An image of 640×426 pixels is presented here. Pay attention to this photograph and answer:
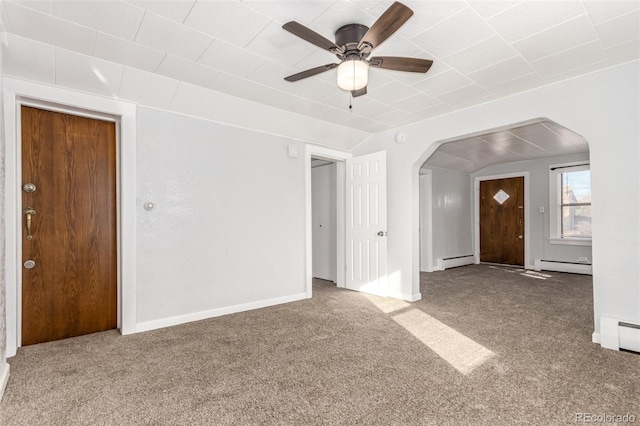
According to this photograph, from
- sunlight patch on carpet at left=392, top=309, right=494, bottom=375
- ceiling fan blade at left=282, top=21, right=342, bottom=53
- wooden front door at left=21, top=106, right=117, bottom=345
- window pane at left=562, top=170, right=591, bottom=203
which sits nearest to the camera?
ceiling fan blade at left=282, top=21, right=342, bottom=53

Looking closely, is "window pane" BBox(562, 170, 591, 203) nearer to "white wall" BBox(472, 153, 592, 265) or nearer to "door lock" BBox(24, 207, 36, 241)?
"white wall" BBox(472, 153, 592, 265)

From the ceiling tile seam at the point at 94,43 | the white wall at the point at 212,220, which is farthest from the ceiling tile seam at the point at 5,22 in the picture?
the white wall at the point at 212,220

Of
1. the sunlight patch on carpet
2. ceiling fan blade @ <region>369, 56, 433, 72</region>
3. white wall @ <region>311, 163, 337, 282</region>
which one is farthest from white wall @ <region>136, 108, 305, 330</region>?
ceiling fan blade @ <region>369, 56, 433, 72</region>

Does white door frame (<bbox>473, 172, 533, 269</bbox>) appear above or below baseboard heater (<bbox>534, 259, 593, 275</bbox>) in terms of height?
above

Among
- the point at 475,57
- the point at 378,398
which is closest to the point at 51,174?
the point at 378,398

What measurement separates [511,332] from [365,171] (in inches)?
105

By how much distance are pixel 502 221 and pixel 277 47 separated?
6.99m

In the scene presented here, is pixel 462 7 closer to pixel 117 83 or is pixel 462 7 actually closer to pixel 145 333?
pixel 117 83

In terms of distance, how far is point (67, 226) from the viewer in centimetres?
299

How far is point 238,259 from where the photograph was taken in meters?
3.85

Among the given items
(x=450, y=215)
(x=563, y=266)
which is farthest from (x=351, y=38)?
(x=563, y=266)

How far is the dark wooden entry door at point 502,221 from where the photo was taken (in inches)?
286

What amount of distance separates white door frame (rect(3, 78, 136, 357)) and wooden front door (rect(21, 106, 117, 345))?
0.22 ft

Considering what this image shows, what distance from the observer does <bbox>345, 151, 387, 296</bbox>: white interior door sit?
14.9ft
